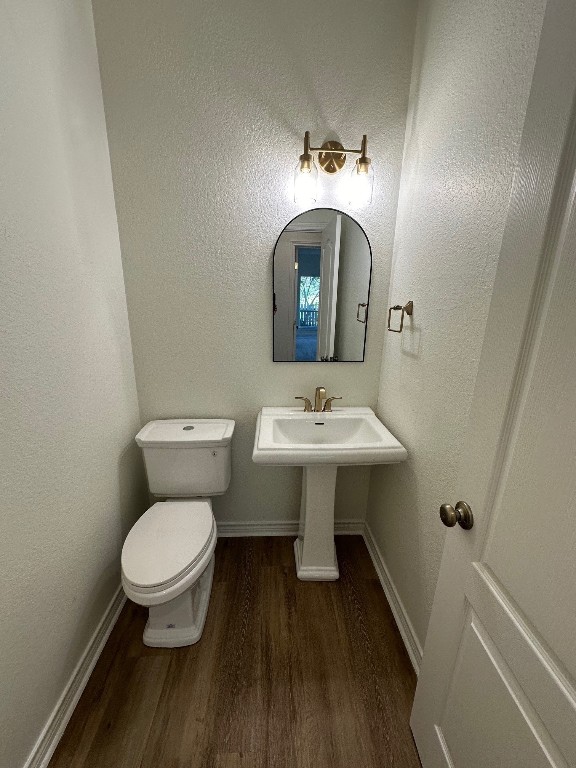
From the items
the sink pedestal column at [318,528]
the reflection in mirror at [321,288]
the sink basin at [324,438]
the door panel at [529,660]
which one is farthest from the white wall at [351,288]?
the door panel at [529,660]

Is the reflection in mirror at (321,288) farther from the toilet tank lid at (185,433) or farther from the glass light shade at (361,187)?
the toilet tank lid at (185,433)

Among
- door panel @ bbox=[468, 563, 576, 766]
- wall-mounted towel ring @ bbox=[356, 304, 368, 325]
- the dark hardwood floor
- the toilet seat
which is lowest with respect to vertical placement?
the dark hardwood floor

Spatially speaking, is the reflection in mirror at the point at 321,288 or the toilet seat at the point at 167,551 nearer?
the toilet seat at the point at 167,551

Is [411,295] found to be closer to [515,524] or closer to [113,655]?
[515,524]

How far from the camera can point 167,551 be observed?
1.22 meters

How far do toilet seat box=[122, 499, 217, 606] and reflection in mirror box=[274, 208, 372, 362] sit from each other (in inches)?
33.1

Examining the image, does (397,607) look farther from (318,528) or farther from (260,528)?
(260,528)

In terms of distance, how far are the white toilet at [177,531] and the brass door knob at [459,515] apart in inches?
35.8

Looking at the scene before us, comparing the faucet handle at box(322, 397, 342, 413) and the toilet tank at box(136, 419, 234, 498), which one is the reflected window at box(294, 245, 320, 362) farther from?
the toilet tank at box(136, 419, 234, 498)

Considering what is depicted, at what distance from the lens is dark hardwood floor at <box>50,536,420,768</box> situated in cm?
102

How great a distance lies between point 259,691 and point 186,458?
3.02ft

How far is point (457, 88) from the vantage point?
3.30 feet

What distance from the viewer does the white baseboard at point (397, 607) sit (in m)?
1.25

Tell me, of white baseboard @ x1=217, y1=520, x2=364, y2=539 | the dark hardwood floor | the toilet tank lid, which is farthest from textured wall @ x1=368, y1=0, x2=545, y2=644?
the toilet tank lid
